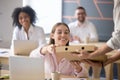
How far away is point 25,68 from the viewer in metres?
1.96

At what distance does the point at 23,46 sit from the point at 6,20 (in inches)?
82.9

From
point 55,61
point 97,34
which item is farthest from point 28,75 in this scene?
point 97,34

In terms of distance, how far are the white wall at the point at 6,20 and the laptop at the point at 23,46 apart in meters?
2.00

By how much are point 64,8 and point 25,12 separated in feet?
4.48

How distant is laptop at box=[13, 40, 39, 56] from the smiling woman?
2.25 m

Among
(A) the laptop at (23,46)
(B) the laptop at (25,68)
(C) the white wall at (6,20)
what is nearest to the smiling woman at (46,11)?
(C) the white wall at (6,20)

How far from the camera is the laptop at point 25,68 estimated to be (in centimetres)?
194

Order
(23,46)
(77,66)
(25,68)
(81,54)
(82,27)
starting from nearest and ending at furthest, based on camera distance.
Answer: (25,68), (81,54), (77,66), (23,46), (82,27)

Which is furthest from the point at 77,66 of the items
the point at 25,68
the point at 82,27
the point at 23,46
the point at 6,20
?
the point at 6,20

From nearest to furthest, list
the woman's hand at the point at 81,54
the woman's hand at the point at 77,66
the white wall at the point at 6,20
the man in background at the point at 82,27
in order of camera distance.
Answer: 1. the woman's hand at the point at 81,54
2. the woman's hand at the point at 77,66
3. the man in background at the point at 82,27
4. the white wall at the point at 6,20

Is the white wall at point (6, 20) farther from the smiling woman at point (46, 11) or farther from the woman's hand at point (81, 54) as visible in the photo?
the woman's hand at point (81, 54)

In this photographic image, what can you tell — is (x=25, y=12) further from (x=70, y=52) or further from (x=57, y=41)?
(x=70, y=52)

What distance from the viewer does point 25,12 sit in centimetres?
425

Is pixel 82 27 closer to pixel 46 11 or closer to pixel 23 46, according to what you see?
pixel 46 11
